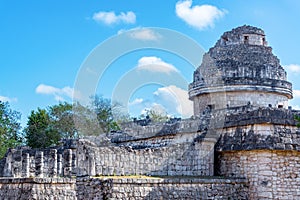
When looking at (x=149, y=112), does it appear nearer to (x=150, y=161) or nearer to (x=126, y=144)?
(x=126, y=144)

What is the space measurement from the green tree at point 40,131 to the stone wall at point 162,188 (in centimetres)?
2757

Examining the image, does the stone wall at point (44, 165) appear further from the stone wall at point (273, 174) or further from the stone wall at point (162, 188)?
the stone wall at point (273, 174)

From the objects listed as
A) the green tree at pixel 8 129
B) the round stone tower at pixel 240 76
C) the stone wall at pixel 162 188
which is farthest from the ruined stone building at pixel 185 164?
the green tree at pixel 8 129

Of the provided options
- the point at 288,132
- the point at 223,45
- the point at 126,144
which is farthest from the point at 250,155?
the point at 223,45

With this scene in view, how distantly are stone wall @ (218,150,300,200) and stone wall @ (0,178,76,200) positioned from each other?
5.35 metres

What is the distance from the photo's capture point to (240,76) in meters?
20.4

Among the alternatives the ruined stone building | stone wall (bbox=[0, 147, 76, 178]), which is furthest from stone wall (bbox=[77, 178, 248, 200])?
stone wall (bbox=[0, 147, 76, 178])

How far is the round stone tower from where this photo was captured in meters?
20.4

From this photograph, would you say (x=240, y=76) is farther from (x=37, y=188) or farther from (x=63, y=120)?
(x=63, y=120)

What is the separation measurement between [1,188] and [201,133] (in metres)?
6.66

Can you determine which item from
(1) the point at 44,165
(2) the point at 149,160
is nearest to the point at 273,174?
(2) the point at 149,160

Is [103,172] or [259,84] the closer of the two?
[103,172]

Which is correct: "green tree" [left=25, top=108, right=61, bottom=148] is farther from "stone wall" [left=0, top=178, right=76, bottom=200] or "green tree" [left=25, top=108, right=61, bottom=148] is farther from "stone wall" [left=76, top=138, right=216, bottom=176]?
"stone wall" [left=0, top=178, right=76, bottom=200]

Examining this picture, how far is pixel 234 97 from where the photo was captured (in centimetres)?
2050
